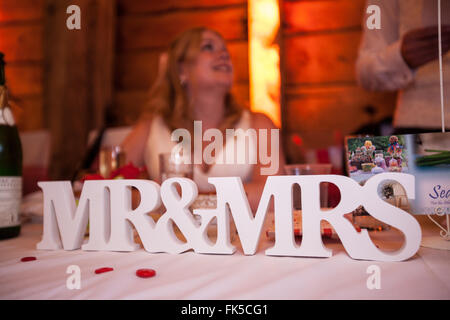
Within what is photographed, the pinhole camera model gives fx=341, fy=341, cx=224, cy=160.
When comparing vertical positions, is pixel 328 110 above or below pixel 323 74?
below

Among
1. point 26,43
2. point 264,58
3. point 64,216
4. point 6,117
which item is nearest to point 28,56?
point 26,43

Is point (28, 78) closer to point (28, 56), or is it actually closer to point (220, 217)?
point (28, 56)

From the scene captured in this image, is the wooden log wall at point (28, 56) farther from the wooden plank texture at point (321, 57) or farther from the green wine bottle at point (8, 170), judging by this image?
the green wine bottle at point (8, 170)

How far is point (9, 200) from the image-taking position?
2.09 ft

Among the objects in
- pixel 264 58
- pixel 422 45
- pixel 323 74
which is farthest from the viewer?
pixel 323 74

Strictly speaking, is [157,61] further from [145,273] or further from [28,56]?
[145,273]

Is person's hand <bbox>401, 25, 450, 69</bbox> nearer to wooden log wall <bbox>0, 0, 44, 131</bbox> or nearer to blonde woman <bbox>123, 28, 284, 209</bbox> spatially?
blonde woman <bbox>123, 28, 284, 209</bbox>

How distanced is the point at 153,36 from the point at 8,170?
1787 mm

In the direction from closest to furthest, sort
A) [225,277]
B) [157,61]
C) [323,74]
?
[225,277], [323,74], [157,61]

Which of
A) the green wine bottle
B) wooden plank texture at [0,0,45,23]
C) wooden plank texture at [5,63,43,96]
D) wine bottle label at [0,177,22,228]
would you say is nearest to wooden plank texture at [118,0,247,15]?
wooden plank texture at [0,0,45,23]

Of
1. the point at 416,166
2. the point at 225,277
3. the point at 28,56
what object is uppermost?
the point at 28,56

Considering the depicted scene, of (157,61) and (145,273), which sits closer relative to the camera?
(145,273)

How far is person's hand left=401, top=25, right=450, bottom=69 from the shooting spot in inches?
27.4
